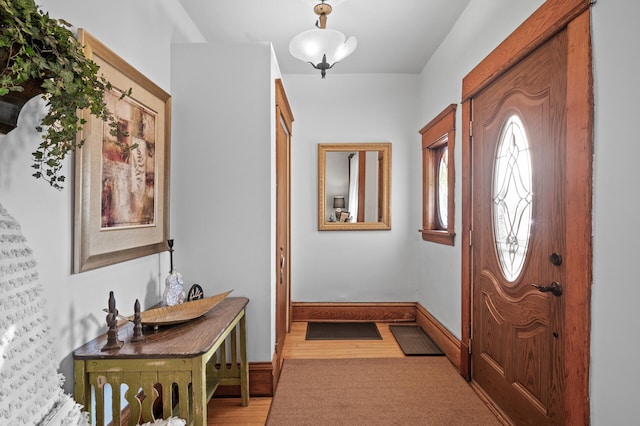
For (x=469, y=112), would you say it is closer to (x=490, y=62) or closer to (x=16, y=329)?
(x=490, y=62)

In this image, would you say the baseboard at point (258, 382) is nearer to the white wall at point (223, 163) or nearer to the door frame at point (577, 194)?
the white wall at point (223, 163)

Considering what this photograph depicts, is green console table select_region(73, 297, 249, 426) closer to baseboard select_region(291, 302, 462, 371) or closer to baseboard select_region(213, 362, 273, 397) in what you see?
baseboard select_region(213, 362, 273, 397)

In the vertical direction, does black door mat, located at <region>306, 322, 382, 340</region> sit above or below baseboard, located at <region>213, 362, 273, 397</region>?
below

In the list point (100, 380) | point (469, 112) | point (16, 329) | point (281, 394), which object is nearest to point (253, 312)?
point (281, 394)

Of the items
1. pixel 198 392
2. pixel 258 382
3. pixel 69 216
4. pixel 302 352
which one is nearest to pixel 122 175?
Result: pixel 69 216

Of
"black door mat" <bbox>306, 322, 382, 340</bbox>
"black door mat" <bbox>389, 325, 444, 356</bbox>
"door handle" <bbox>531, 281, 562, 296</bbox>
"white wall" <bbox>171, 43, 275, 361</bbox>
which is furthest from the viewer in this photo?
"black door mat" <bbox>306, 322, 382, 340</bbox>

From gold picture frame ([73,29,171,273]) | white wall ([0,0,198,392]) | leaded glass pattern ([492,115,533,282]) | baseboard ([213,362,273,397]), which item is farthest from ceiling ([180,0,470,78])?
baseboard ([213,362,273,397])

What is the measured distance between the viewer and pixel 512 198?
217cm

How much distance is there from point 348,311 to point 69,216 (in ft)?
10.5

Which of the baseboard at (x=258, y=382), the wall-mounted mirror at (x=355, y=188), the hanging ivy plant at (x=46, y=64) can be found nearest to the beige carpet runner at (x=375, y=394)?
the baseboard at (x=258, y=382)

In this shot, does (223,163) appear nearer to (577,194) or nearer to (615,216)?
(577,194)

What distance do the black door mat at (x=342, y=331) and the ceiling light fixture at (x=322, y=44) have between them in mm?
2510

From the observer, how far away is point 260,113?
2.53 m

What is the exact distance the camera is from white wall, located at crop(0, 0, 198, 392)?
1297mm
